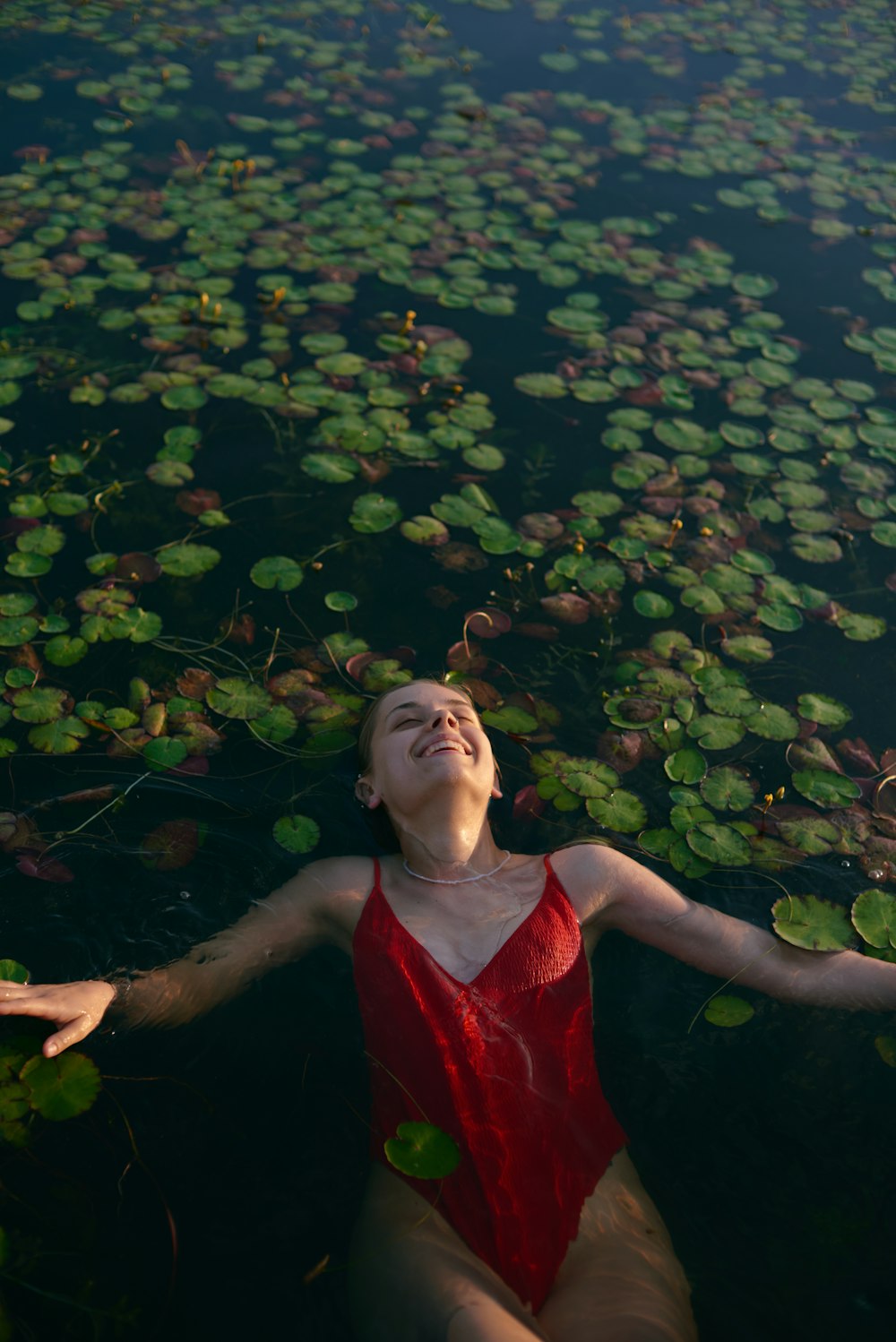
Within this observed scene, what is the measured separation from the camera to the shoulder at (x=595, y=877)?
314 cm

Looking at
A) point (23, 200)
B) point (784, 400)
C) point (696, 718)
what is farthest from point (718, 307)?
point (23, 200)

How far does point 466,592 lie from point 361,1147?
2.30 metres

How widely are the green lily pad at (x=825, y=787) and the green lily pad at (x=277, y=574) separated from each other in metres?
2.12

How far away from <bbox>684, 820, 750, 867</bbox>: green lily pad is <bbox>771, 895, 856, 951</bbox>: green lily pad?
24 centimetres

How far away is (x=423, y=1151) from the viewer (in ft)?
8.54

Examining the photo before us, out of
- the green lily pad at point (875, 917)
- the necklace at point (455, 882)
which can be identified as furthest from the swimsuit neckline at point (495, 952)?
the green lily pad at point (875, 917)

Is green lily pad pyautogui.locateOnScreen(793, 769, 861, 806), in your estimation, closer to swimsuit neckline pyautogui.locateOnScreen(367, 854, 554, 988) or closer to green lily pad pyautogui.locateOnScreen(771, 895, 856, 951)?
green lily pad pyautogui.locateOnScreen(771, 895, 856, 951)

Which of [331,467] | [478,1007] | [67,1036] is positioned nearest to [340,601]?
[331,467]

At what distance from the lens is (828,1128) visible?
2947mm

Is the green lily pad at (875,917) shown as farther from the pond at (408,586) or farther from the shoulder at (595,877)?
the shoulder at (595,877)

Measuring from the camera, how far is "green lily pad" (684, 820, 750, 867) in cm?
349

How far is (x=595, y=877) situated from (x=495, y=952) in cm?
40

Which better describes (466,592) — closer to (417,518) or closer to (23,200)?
(417,518)

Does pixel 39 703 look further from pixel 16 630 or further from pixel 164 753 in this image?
pixel 164 753
